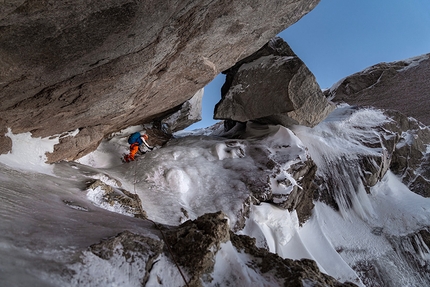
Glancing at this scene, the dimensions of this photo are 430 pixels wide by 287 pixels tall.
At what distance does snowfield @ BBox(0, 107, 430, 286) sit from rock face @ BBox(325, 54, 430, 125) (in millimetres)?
3243

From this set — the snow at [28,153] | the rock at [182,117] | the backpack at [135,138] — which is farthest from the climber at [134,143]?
the snow at [28,153]

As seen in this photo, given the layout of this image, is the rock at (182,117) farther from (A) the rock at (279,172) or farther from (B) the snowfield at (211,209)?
(A) the rock at (279,172)

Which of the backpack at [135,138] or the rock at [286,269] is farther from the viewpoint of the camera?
the backpack at [135,138]

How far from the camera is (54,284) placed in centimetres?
199

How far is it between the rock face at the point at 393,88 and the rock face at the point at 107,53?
9.91m

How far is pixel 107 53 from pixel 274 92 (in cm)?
588

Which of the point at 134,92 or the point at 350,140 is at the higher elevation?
the point at 134,92

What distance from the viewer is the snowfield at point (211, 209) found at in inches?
91.9

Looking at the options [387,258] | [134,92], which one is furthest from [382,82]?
[134,92]

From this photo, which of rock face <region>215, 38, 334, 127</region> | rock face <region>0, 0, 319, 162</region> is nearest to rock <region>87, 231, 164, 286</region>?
rock face <region>0, 0, 319, 162</region>

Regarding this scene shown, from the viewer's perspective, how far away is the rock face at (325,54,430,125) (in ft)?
44.4

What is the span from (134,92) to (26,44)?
8.26 feet

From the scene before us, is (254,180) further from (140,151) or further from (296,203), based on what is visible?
(140,151)

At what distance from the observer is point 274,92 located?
8914mm
